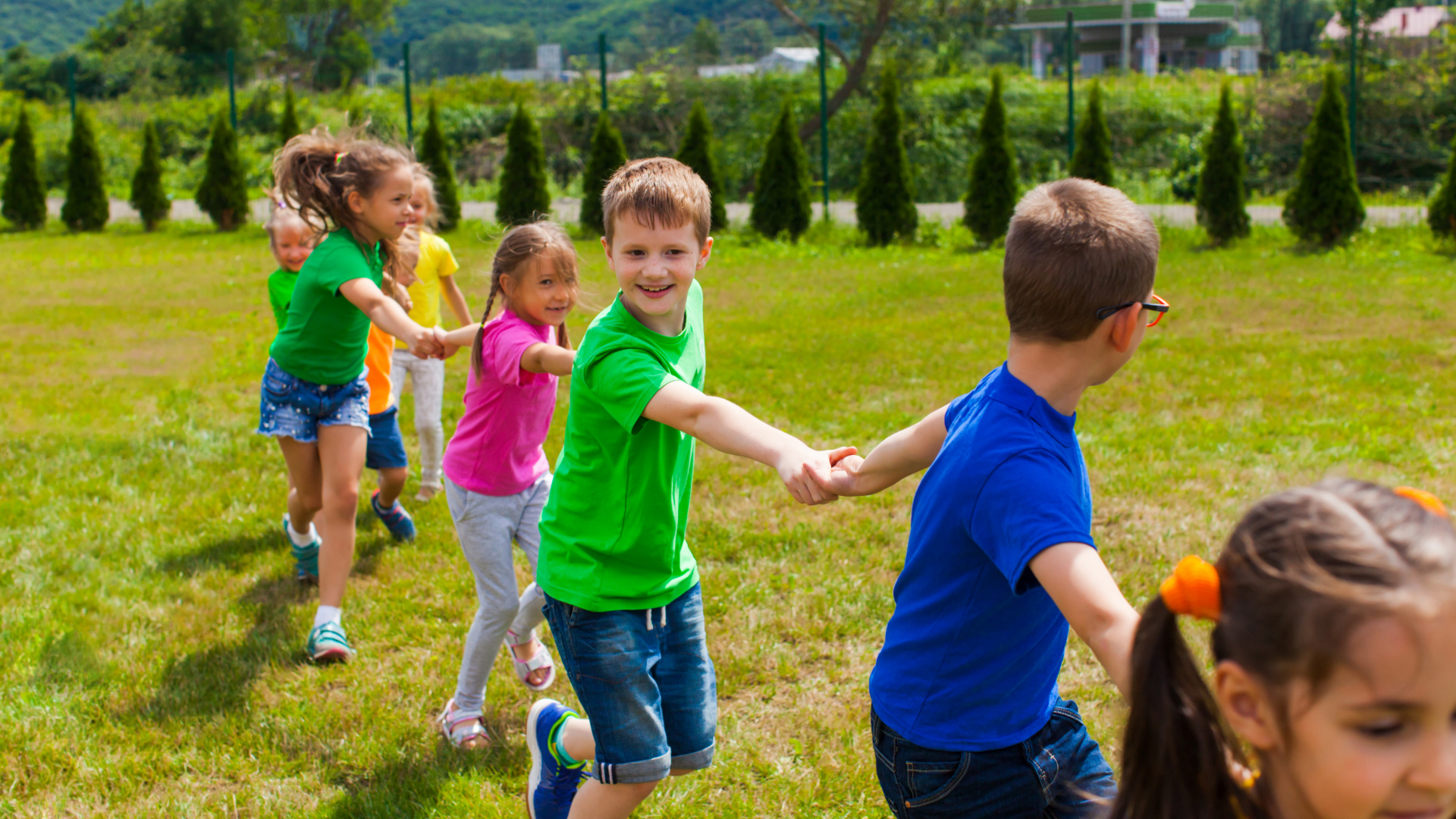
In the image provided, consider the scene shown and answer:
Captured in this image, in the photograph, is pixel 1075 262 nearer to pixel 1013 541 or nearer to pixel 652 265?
pixel 1013 541

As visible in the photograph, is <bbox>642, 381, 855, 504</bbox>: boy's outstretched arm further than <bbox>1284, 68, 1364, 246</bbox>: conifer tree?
No

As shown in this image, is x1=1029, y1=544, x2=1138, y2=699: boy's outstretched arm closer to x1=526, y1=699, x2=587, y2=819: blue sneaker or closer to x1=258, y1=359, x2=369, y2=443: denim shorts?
→ x1=526, y1=699, x2=587, y2=819: blue sneaker

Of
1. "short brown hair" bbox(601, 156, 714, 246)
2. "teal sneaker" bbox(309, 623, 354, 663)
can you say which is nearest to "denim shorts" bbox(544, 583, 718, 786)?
"short brown hair" bbox(601, 156, 714, 246)

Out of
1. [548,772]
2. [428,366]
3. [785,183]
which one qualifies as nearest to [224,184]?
[785,183]

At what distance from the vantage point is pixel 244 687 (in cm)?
392

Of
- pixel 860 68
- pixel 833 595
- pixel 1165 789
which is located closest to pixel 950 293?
pixel 833 595

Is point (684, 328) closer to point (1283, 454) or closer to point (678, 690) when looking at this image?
point (678, 690)

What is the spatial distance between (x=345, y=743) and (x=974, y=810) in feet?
7.49

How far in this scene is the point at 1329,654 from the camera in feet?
3.96

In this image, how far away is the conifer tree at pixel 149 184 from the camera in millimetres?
20328

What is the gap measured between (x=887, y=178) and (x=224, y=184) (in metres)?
11.8

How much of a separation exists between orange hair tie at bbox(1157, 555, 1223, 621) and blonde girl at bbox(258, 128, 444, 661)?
3131mm

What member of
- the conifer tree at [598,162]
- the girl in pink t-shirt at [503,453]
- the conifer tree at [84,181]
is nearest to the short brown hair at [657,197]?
the girl in pink t-shirt at [503,453]

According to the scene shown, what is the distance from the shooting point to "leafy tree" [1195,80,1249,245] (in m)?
15.5
